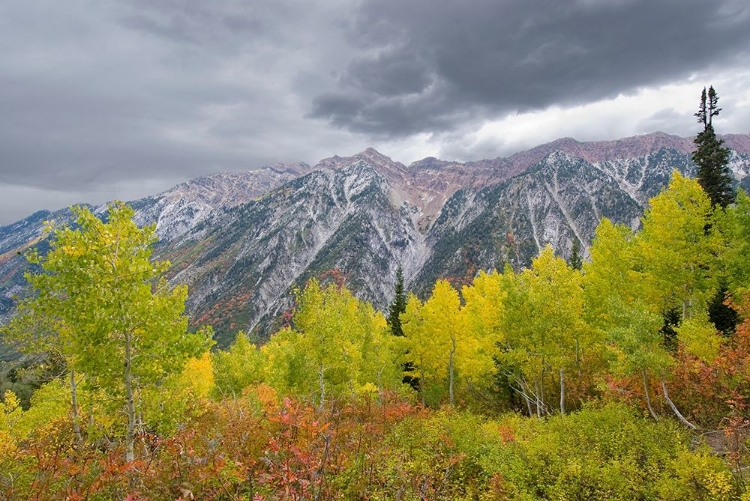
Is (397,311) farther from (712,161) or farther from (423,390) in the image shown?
(712,161)

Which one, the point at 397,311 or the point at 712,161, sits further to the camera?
the point at 397,311

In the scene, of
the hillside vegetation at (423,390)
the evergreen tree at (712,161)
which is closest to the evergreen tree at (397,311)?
the hillside vegetation at (423,390)

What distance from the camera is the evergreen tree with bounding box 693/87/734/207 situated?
1328 inches

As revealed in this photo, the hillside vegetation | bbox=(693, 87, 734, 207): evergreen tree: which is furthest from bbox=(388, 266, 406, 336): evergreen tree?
bbox=(693, 87, 734, 207): evergreen tree

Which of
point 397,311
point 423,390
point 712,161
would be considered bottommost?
point 423,390

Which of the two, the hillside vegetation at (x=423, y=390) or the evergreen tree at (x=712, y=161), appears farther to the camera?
the evergreen tree at (x=712, y=161)

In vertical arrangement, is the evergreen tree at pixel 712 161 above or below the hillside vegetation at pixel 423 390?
above

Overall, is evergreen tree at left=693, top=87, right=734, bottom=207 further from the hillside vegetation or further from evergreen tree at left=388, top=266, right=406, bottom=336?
evergreen tree at left=388, top=266, right=406, bottom=336

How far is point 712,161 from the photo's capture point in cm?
3441

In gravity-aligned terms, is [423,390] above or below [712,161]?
below

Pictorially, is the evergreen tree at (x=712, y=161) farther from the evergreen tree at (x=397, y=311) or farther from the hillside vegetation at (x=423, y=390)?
the evergreen tree at (x=397, y=311)

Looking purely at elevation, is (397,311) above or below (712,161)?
below

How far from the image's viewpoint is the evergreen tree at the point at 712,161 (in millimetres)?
33719

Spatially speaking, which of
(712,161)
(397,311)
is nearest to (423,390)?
(397,311)
